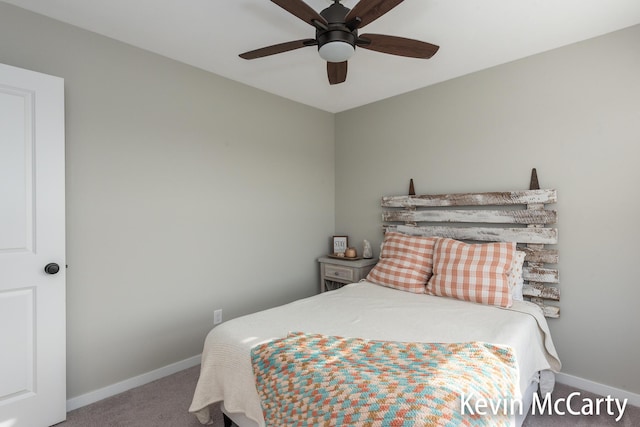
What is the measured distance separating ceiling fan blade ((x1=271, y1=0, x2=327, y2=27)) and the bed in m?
1.54

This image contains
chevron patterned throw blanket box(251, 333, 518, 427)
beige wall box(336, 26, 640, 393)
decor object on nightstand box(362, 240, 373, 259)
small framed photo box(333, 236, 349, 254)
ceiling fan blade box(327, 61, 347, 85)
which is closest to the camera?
chevron patterned throw blanket box(251, 333, 518, 427)

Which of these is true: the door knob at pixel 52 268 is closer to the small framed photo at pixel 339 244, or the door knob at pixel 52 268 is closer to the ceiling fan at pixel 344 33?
the ceiling fan at pixel 344 33

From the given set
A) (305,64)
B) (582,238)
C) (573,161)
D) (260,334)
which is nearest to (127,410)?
(260,334)

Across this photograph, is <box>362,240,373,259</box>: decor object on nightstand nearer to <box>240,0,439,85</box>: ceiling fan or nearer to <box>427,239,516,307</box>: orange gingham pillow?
<box>427,239,516,307</box>: orange gingham pillow

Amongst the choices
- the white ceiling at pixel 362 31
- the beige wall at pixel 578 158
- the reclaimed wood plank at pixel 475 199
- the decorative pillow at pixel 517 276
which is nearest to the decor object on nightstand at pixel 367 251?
the reclaimed wood plank at pixel 475 199

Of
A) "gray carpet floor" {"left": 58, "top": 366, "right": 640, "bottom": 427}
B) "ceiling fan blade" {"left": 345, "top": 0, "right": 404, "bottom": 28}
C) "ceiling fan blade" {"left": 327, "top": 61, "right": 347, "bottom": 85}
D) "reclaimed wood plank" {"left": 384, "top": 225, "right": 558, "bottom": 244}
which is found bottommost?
"gray carpet floor" {"left": 58, "top": 366, "right": 640, "bottom": 427}

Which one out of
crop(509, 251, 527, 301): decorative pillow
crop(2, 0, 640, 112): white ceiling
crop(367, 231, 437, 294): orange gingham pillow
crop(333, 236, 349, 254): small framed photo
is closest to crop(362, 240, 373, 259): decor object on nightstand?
crop(333, 236, 349, 254): small framed photo

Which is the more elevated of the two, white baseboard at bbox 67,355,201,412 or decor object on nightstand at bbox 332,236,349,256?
decor object on nightstand at bbox 332,236,349,256

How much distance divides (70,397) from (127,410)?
37cm

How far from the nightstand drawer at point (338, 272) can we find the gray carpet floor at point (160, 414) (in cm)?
159

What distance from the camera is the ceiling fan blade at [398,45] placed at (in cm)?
174

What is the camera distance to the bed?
1.17m

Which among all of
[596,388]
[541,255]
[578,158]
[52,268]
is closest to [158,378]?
[52,268]

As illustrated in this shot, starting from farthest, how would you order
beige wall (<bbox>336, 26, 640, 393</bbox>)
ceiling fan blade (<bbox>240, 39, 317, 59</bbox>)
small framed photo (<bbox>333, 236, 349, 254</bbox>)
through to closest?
small framed photo (<bbox>333, 236, 349, 254</bbox>) → beige wall (<bbox>336, 26, 640, 393</bbox>) → ceiling fan blade (<bbox>240, 39, 317, 59</bbox>)
